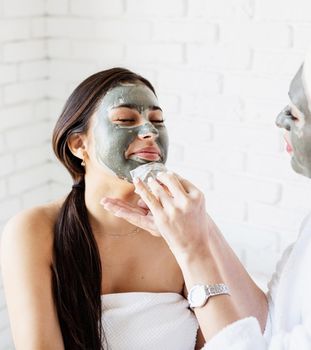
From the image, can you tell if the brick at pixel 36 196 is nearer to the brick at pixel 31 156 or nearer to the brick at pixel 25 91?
the brick at pixel 31 156

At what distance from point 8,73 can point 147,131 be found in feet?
2.90

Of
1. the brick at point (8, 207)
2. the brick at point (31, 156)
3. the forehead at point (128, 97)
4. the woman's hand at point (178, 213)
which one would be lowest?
the brick at point (8, 207)

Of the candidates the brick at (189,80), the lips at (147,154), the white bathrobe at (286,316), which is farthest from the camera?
the brick at (189,80)

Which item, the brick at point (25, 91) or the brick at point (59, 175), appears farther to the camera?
the brick at point (59, 175)

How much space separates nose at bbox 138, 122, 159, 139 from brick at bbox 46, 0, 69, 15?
3.06 feet

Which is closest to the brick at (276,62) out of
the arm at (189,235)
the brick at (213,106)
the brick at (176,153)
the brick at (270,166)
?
the brick at (213,106)

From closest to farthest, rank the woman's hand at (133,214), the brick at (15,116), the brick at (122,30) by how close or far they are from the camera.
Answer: the woman's hand at (133,214), the brick at (122,30), the brick at (15,116)

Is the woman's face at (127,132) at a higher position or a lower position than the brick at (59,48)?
lower

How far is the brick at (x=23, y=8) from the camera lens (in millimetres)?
1919

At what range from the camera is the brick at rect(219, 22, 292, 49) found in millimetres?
1600

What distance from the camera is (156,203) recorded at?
39.2 inches

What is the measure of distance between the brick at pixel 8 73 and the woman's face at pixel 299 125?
1205 mm

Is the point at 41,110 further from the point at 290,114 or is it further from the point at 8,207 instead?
the point at 290,114

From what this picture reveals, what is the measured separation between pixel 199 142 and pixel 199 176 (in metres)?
0.11
